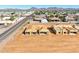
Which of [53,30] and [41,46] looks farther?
[53,30]

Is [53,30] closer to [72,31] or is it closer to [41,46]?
[72,31]

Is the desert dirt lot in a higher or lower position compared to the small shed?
higher

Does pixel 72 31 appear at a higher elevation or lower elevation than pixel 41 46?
lower

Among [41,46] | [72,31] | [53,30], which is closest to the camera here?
[41,46]

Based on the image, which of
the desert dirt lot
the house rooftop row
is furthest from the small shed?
the desert dirt lot

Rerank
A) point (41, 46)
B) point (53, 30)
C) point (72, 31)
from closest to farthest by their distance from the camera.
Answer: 1. point (41, 46)
2. point (72, 31)
3. point (53, 30)

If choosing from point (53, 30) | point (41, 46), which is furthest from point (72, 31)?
point (41, 46)

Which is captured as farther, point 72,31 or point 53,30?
point 53,30

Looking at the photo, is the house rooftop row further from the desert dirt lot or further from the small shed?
the desert dirt lot

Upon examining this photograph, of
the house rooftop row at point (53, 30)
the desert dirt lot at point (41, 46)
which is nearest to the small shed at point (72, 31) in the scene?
the house rooftop row at point (53, 30)
